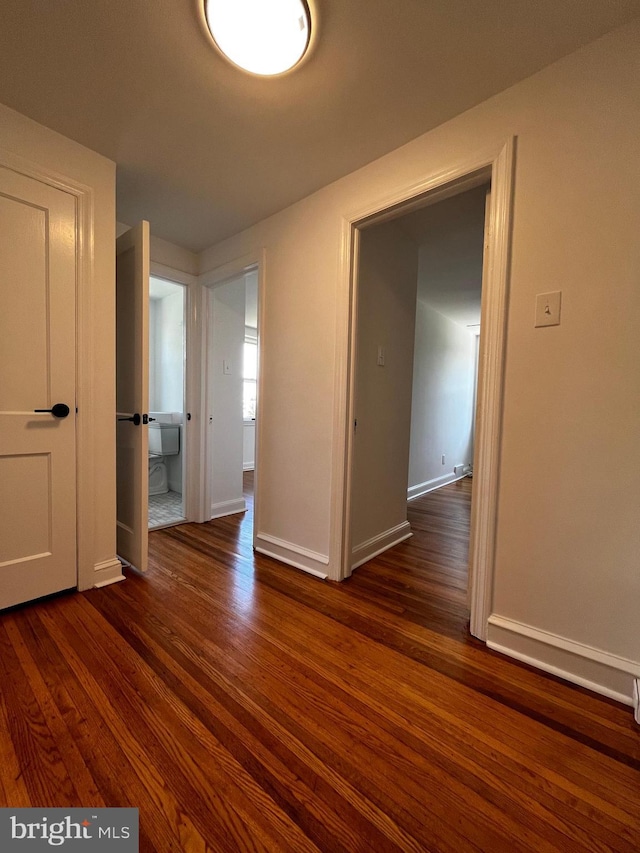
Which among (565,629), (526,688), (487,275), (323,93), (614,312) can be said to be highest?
(323,93)

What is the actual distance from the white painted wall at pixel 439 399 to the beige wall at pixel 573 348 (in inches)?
107

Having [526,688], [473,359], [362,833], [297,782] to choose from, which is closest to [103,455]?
[297,782]

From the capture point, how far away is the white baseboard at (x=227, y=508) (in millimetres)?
3197

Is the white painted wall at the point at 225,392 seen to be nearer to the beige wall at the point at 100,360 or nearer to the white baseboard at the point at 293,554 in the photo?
the white baseboard at the point at 293,554

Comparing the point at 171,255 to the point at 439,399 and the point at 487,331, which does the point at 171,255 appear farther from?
the point at 439,399

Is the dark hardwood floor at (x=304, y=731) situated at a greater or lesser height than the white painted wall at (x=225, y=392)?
lesser

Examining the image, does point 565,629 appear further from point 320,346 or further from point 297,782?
point 320,346

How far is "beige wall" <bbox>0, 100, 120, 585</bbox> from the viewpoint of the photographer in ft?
6.02

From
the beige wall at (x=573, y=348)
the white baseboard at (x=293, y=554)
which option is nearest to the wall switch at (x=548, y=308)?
the beige wall at (x=573, y=348)

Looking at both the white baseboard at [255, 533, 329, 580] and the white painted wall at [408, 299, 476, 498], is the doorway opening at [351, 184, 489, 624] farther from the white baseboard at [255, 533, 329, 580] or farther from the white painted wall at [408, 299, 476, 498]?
the white painted wall at [408, 299, 476, 498]

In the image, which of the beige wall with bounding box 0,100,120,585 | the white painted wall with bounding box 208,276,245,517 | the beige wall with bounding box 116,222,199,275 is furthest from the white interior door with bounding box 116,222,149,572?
the white painted wall with bounding box 208,276,245,517

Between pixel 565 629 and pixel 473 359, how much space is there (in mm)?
5251

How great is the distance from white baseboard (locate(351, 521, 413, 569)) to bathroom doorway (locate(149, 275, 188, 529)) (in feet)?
6.08

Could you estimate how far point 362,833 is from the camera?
817 millimetres
